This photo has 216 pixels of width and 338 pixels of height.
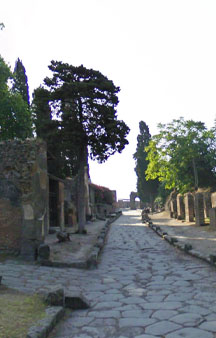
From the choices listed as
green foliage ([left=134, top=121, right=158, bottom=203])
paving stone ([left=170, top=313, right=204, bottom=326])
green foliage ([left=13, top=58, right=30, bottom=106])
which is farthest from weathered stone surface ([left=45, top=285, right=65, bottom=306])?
green foliage ([left=134, top=121, right=158, bottom=203])

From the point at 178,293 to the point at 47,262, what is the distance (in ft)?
12.2

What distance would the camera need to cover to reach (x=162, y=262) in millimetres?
8820

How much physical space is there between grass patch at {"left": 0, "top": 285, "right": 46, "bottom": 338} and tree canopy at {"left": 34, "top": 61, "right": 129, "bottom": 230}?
12.3m

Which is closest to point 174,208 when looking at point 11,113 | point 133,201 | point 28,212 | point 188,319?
point 11,113

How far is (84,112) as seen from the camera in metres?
17.3

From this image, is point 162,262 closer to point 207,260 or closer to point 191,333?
point 207,260

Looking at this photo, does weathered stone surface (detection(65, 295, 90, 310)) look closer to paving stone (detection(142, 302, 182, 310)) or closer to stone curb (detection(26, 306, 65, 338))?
stone curb (detection(26, 306, 65, 338))

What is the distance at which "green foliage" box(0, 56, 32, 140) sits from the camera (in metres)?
24.0

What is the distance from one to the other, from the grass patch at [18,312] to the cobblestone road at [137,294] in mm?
359

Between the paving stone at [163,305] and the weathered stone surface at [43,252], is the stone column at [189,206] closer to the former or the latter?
the weathered stone surface at [43,252]

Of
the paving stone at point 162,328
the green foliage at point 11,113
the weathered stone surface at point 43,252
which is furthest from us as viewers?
the green foliage at point 11,113

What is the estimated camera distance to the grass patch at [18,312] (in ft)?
11.5

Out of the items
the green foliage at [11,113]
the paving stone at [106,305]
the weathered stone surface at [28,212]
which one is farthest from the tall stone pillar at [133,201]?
the paving stone at [106,305]

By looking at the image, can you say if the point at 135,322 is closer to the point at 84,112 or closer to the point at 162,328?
the point at 162,328
